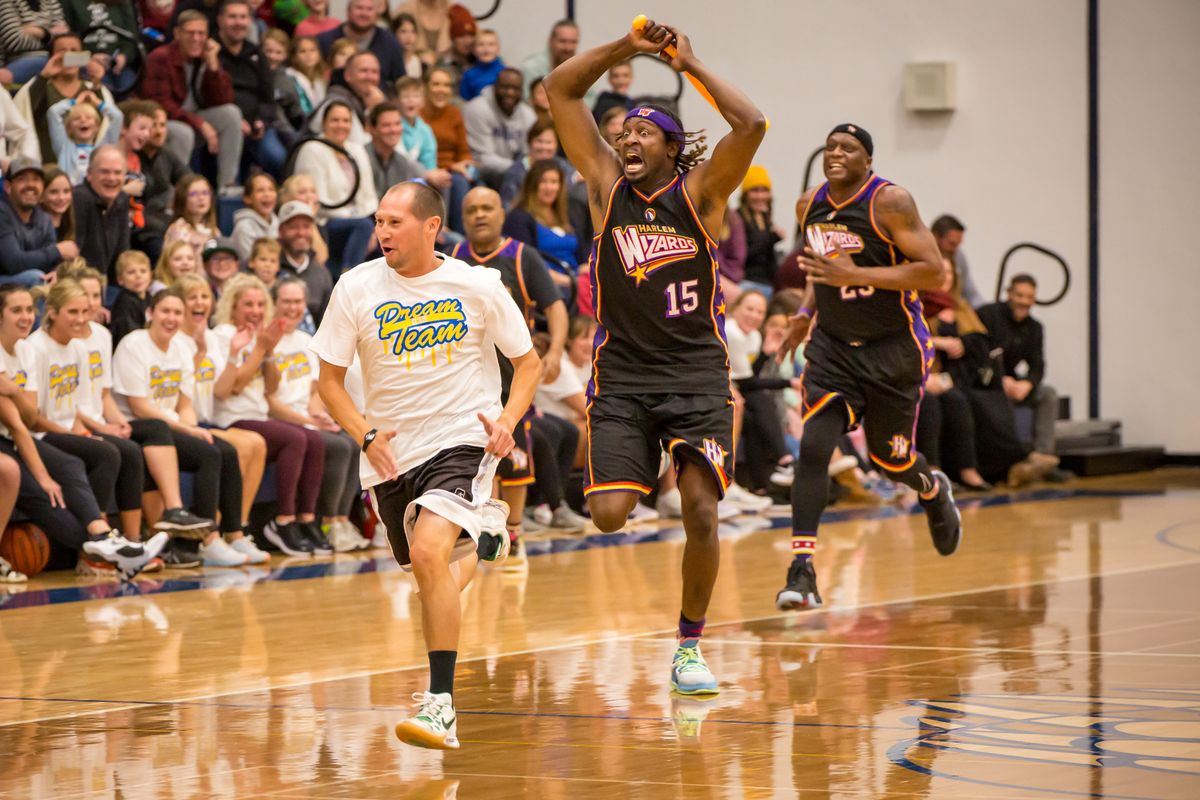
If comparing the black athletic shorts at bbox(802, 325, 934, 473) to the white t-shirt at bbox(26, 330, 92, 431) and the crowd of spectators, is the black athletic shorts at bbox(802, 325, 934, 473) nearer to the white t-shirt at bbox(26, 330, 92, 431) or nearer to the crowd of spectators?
the crowd of spectators

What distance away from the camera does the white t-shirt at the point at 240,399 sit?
35.5 ft

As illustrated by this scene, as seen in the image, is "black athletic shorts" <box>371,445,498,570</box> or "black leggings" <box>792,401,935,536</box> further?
"black leggings" <box>792,401,935,536</box>

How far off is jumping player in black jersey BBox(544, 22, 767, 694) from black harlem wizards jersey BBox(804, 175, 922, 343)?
78.1 inches

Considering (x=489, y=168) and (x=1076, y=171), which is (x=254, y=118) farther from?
(x=1076, y=171)

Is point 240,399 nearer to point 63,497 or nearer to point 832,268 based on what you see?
point 63,497

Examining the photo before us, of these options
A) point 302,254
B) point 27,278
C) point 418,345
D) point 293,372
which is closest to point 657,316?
point 418,345

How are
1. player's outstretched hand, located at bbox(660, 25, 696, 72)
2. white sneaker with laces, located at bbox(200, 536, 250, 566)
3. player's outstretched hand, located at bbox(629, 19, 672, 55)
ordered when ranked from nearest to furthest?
player's outstretched hand, located at bbox(629, 19, 672, 55), player's outstretched hand, located at bbox(660, 25, 696, 72), white sneaker with laces, located at bbox(200, 536, 250, 566)

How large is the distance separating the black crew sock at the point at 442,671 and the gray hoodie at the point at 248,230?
7.35 metres

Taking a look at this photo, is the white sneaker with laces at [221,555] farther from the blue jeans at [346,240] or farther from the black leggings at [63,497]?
the blue jeans at [346,240]

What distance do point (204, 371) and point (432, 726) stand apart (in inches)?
236

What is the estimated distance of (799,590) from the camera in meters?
7.99

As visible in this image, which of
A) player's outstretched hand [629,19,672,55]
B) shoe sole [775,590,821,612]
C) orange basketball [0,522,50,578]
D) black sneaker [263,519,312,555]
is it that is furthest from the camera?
black sneaker [263,519,312,555]

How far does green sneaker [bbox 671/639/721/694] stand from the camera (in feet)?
19.8

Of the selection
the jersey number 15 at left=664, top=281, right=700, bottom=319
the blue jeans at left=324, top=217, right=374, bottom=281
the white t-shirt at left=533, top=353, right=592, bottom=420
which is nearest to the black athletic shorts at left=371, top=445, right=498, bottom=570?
the jersey number 15 at left=664, top=281, right=700, bottom=319
